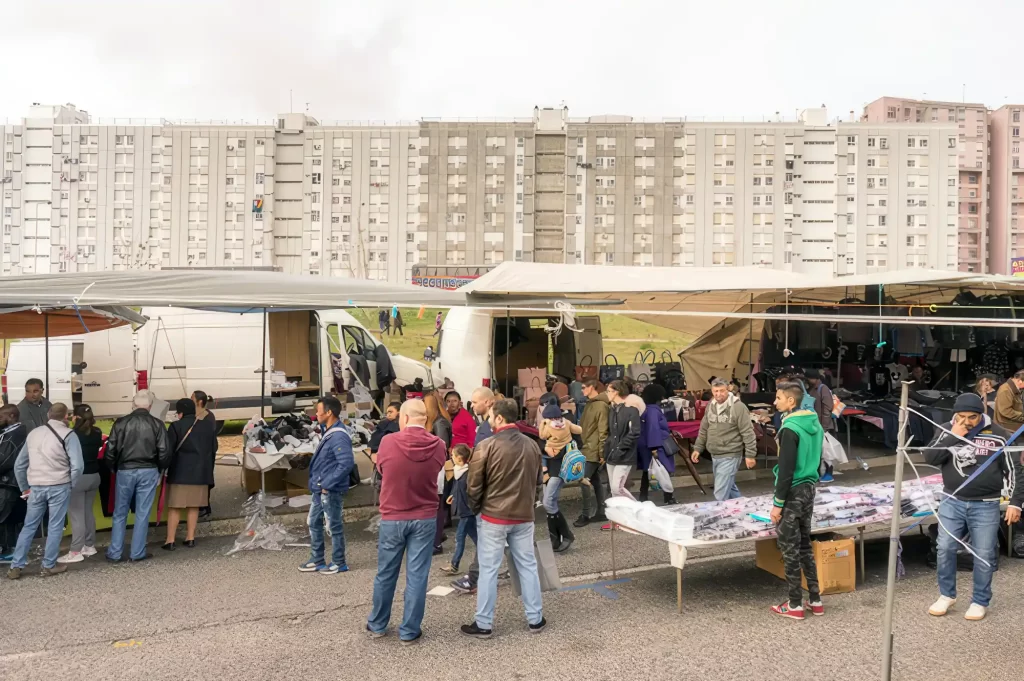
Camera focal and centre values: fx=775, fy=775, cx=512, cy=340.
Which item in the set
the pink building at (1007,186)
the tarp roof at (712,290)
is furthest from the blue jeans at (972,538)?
the pink building at (1007,186)

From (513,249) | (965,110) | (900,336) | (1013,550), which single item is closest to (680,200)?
(513,249)

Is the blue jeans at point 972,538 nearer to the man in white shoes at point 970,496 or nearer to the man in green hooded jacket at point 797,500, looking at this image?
the man in white shoes at point 970,496

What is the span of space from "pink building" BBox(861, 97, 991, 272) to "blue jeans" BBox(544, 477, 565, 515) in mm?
96049

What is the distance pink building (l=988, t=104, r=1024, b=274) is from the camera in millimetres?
91062

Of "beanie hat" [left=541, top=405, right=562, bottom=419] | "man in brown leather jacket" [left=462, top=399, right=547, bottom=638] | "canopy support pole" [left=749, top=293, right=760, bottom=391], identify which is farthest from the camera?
"canopy support pole" [left=749, top=293, right=760, bottom=391]

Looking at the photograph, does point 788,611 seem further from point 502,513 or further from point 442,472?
point 442,472

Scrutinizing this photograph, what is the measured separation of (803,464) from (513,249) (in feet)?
217

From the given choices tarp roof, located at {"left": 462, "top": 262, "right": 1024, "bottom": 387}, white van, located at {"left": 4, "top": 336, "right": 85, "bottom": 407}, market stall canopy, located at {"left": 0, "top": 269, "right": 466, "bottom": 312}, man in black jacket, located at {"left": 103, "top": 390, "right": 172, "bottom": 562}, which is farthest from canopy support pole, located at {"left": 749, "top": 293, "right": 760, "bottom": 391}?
white van, located at {"left": 4, "top": 336, "right": 85, "bottom": 407}

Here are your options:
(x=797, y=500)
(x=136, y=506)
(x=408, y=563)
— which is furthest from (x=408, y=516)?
(x=136, y=506)

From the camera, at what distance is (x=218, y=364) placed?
13.2 metres

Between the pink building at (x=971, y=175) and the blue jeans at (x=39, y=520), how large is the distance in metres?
98.3

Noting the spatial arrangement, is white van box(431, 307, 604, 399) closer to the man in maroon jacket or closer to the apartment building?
the man in maroon jacket

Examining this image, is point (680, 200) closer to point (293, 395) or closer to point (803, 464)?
point (293, 395)

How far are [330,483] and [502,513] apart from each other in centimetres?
188
